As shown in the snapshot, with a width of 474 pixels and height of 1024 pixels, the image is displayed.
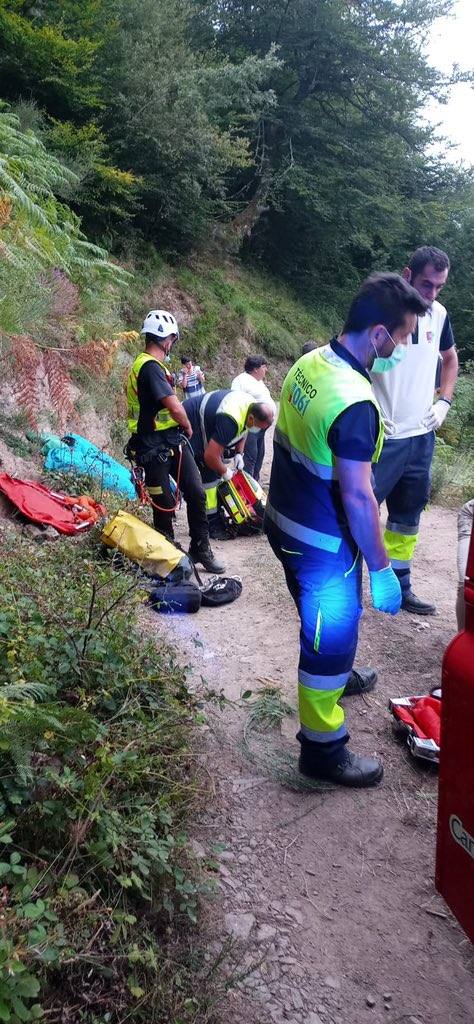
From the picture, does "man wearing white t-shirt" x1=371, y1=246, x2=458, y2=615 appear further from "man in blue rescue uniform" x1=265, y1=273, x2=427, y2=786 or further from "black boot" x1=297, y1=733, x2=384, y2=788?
"black boot" x1=297, y1=733, x2=384, y2=788

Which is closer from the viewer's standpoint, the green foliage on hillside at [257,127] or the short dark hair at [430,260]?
the short dark hair at [430,260]

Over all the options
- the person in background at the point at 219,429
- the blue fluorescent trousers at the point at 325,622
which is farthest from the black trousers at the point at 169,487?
the blue fluorescent trousers at the point at 325,622

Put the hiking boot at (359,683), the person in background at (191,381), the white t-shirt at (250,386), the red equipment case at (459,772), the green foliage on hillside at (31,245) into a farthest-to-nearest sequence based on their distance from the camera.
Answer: the person in background at (191,381) < the white t-shirt at (250,386) < the green foliage on hillside at (31,245) < the hiking boot at (359,683) < the red equipment case at (459,772)

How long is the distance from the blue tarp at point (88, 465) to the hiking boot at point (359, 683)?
310 cm

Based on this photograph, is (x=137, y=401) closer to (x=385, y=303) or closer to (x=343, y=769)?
(x=385, y=303)

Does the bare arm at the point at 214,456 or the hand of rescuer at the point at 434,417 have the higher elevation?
the hand of rescuer at the point at 434,417

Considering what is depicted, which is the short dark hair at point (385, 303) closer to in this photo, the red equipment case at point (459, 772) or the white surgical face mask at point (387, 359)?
the white surgical face mask at point (387, 359)

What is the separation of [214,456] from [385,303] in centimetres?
315

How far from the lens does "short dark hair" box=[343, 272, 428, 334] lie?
259 centimetres

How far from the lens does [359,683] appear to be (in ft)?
11.8

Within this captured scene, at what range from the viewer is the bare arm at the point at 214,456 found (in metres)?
5.59

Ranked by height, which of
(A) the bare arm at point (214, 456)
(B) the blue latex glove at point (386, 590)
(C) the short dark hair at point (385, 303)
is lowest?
(A) the bare arm at point (214, 456)

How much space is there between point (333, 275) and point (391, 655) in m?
21.0

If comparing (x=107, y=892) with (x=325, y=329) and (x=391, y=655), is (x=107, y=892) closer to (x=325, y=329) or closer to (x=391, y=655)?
(x=391, y=655)
